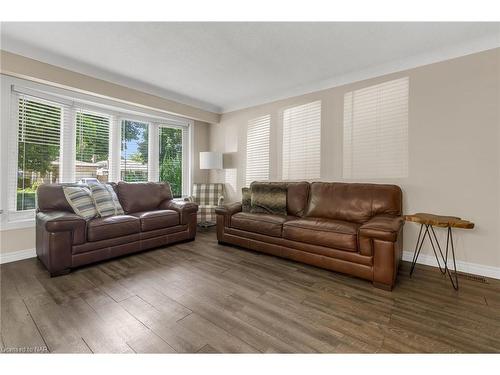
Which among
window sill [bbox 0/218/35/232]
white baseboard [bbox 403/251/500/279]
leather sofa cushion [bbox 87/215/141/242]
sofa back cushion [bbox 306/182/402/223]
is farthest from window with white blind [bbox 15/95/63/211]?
white baseboard [bbox 403/251/500/279]

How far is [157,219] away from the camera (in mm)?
3268

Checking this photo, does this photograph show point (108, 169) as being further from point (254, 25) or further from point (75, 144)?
point (254, 25)

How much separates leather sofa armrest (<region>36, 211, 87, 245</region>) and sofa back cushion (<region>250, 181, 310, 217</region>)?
264cm

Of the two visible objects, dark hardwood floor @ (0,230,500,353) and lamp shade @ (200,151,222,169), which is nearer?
dark hardwood floor @ (0,230,500,353)

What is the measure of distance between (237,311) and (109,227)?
1.96 m

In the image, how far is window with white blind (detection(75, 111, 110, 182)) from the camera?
11.6ft

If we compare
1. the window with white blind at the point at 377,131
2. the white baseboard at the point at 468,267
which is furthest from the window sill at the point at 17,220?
the white baseboard at the point at 468,267

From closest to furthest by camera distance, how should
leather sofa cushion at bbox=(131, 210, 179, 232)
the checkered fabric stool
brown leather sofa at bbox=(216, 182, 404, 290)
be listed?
brown leather sofa at bbox=(216, 182, 404, 290) → leather sofa cushion at bbox=(131, 210, 179, 232) → the checkered fabric stool

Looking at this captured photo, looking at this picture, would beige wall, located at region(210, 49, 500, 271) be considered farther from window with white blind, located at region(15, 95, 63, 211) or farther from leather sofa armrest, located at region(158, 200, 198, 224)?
window with white blind, located at region(15, 95, 63, 211)

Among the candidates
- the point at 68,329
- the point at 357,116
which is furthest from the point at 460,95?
the point at 68,329

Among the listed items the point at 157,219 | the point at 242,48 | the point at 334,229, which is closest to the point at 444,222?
the point at 334,229

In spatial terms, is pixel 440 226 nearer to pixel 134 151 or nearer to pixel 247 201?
pixel 247 201

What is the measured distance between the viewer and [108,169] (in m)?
3.89
